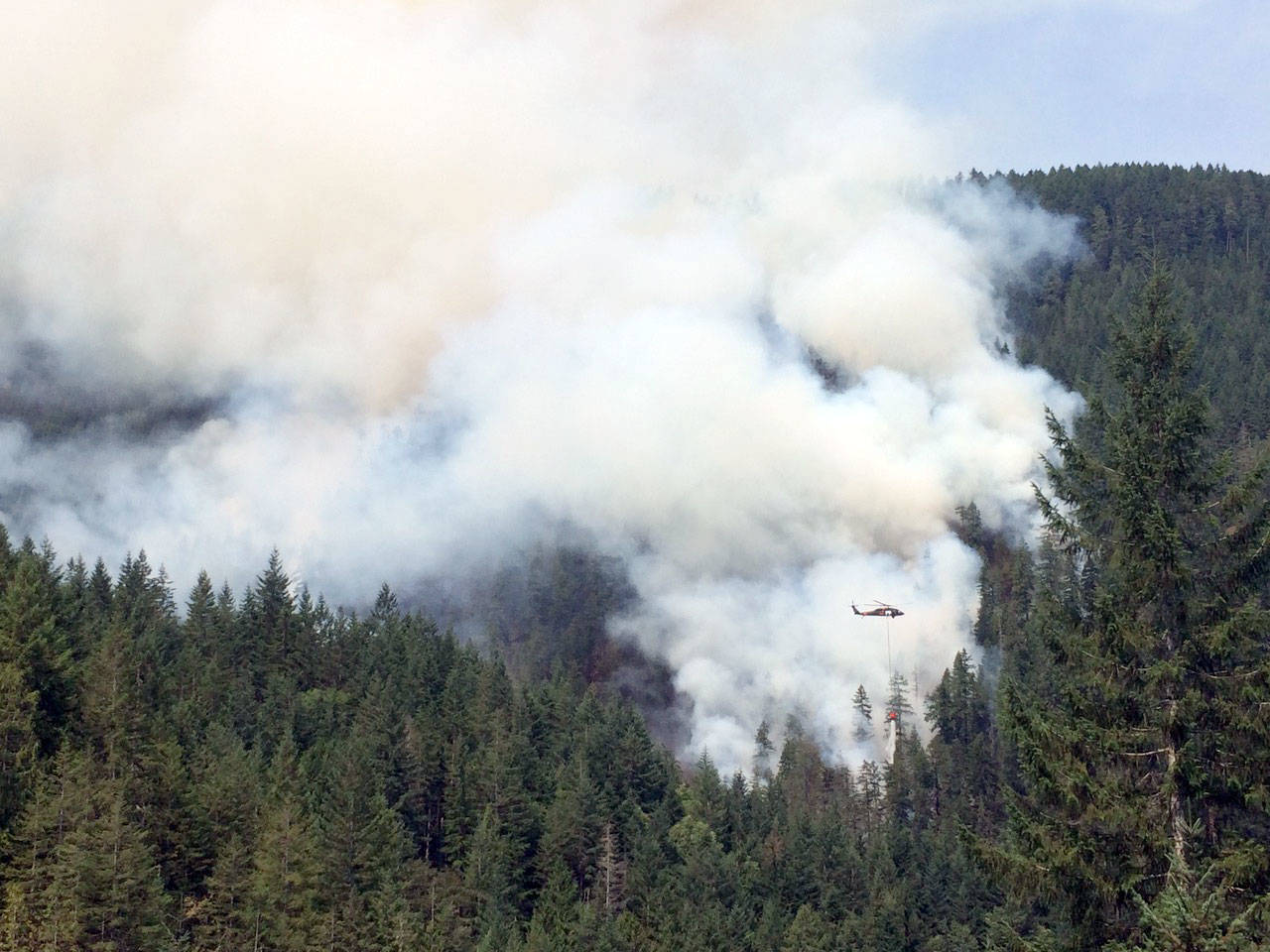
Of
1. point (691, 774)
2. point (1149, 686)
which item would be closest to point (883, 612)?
point (691, 774)

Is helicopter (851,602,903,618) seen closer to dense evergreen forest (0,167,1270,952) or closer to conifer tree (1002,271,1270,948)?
dense evergreen forest (0,167,1270,952)

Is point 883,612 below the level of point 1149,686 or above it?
above

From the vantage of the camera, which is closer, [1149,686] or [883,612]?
[1149,686]

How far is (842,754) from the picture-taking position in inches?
6437

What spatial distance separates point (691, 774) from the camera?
166250 mm

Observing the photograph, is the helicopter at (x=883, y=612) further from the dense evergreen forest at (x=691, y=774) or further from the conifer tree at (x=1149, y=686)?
the conifer tree at (x=1149, y=686)

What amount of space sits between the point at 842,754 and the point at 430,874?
3358 inches

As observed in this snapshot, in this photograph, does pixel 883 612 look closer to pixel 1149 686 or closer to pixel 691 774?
pixel 691 774

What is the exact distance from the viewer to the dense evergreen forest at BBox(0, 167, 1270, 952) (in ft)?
66.8

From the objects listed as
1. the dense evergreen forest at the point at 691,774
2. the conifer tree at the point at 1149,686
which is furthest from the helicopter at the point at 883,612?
the conifer tree at the point at 1149,686

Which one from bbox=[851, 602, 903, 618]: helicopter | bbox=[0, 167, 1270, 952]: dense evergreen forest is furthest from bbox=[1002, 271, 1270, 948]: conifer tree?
bbox=[851, 602, 903, 618]: helicopter

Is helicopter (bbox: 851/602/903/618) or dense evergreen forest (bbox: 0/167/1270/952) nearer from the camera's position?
dense evergreen forest (bbox: 0/167/1270/952)

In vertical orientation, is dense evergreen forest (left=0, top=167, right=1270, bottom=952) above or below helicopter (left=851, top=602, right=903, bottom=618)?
below

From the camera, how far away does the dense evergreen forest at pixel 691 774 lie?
2038 cm
